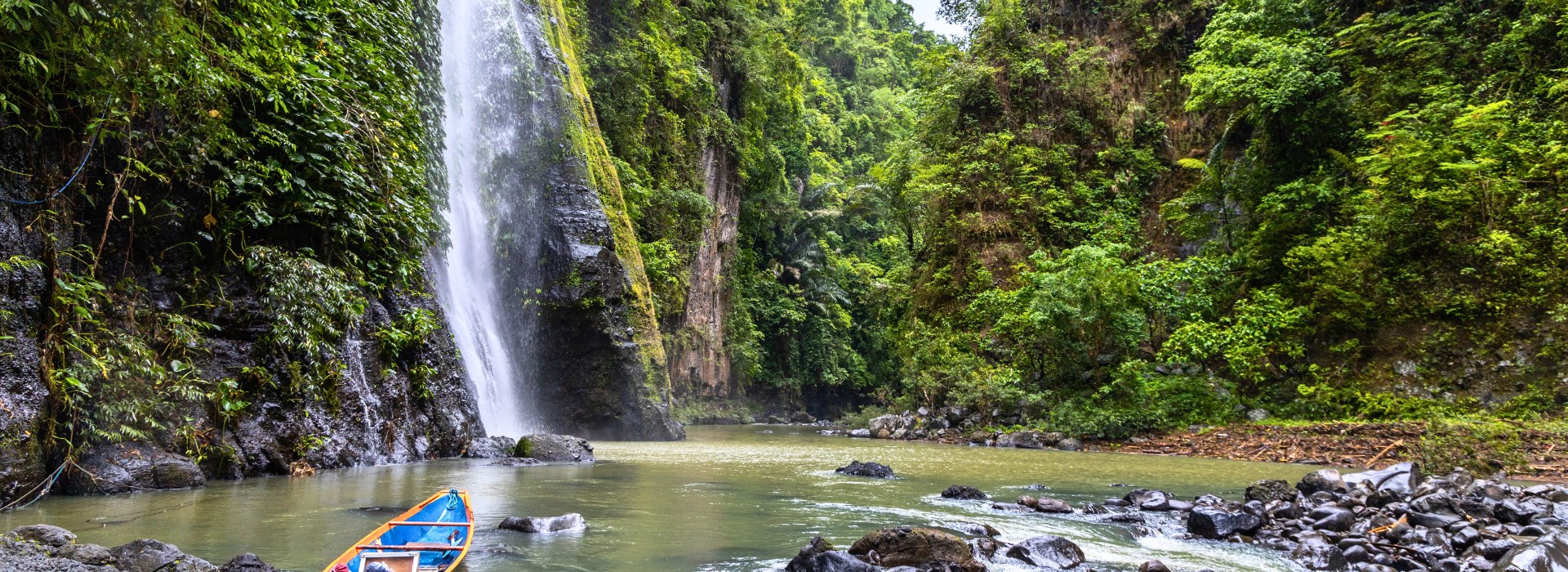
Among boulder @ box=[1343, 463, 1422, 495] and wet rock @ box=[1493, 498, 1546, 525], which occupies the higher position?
boulder @ box=[1343, 463, 1422, 495]

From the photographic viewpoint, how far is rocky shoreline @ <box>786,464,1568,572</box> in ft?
14.0

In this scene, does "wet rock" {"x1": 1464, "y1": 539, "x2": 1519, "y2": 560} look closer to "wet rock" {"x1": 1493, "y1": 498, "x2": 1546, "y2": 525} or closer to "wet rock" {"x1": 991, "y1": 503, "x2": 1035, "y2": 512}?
"wet rock" {"x1": 1493, "y1": 498, "x2": 1546, "y2": 525}

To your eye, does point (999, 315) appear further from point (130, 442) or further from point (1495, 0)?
point (130, 442)

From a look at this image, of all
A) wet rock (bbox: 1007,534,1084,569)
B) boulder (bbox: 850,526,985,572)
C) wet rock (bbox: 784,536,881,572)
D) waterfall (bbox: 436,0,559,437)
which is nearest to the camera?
wet rock (bbox: 784,536,881,572)

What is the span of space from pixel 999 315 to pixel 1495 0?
31.7 ft

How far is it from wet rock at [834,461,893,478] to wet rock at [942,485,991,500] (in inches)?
76.0

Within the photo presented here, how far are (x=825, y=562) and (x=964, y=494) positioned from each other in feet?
11.9

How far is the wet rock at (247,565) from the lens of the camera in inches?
145

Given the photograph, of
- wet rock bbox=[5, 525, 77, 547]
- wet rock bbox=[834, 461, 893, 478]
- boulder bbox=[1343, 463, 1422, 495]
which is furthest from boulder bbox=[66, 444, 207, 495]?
boulder bbox=[1343, 463, 1422, 495]

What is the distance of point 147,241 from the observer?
725 cm

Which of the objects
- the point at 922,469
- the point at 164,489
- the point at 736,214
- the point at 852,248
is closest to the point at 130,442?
the point at 164,489

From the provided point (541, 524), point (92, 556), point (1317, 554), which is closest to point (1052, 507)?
point (1317, 554)

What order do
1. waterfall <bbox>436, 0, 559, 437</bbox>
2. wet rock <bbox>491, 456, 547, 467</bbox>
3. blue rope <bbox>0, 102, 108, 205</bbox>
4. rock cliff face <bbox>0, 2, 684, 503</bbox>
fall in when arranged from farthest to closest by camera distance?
1. waterfall <bbox>436, 0, 559, 437</bbox>
2. wet rock <bbox>491, 456, 547, 467</bbox>
3. blue rope <bbox>0, 102, 108, 205</bbox>
4. rock cliff face <bbox>0, 2, 684, 503</bbox>

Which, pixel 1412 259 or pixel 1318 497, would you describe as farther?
pixel 1412 259
